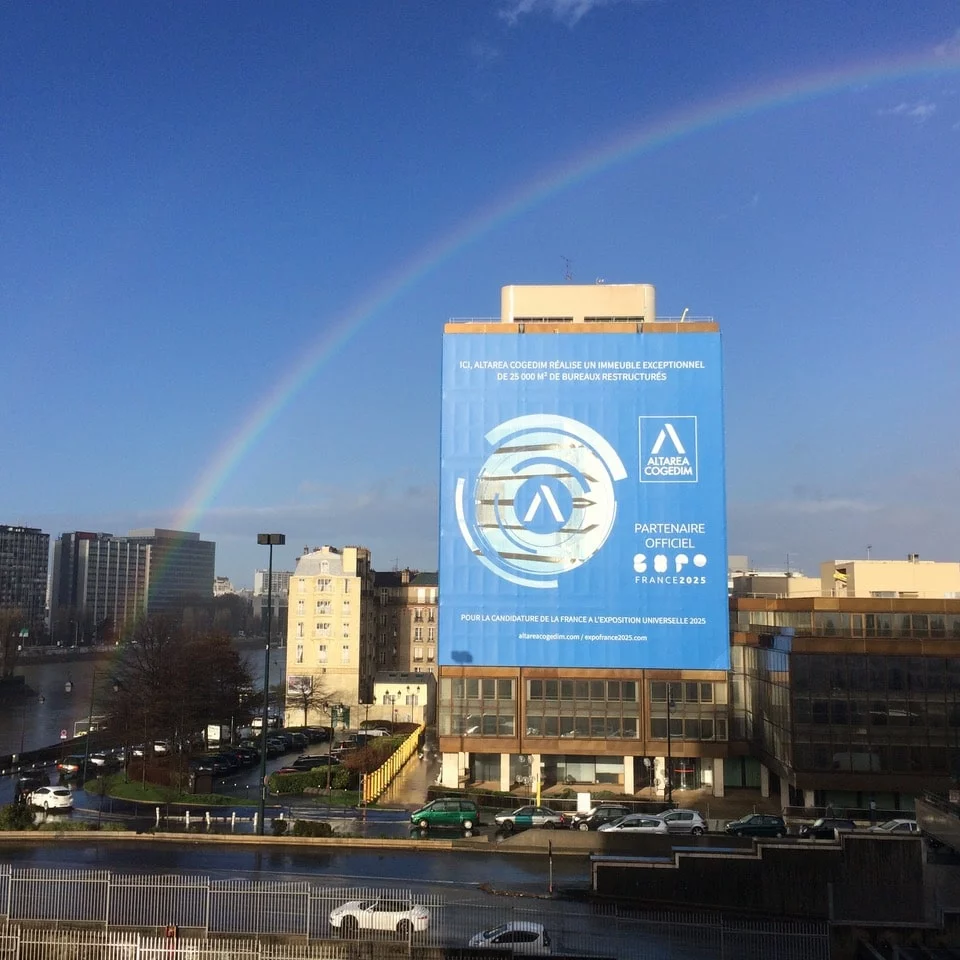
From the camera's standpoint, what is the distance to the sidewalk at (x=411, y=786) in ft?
137

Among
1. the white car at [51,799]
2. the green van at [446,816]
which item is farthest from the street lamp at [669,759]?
the white car at [51,799]

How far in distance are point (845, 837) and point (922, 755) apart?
1825 cm

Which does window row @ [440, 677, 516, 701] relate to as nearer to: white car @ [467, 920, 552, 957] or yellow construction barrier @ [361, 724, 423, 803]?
yellow construction barrier @ [361, 724, 423, 803]

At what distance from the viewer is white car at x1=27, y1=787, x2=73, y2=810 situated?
39500 mm

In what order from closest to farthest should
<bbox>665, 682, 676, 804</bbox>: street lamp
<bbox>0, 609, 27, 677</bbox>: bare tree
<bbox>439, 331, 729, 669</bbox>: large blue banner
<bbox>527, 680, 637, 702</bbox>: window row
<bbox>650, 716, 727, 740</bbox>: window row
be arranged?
<bbox>665, 682, 676, 804</bbox>: street lamp < <bbox>650, 716, 727, 740</bbox>: window row < <bbox>527, 680, 637, 702</bbox>: window row < <bbox>439, 331, 729, 669</bbox>: large blue banner < <bbox>0, 609, 27, 677</bbox>: bare tree

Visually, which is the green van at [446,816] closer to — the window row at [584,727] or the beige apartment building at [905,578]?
the window row at [584,727]

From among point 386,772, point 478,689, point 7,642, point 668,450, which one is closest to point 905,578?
point 668,450

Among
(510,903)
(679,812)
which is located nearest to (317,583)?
(679,812)

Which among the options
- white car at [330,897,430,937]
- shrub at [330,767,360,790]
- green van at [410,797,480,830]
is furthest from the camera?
shrub at [330,767,360,790]

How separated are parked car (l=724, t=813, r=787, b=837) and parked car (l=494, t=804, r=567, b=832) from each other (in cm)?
618

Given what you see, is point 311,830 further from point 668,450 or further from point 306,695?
point 306,695

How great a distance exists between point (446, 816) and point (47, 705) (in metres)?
88.4

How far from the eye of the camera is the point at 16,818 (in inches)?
1283

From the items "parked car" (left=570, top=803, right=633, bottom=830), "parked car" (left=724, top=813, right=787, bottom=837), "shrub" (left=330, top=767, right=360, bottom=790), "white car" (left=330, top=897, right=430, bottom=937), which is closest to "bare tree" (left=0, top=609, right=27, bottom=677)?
"shrub" (left=330, top=767, right=360, bottom=790)
